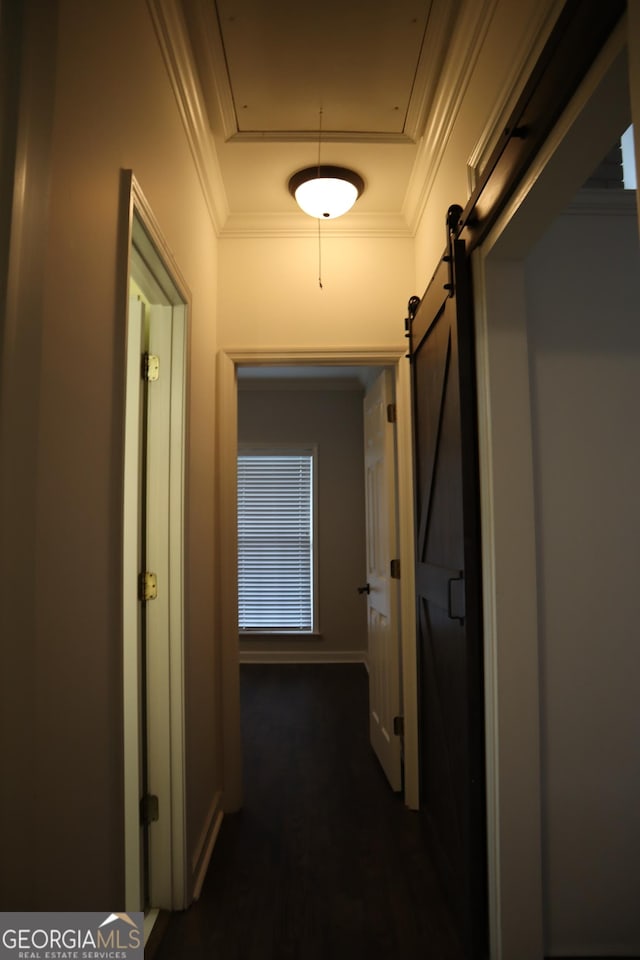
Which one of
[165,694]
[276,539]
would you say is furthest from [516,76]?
[276,539]

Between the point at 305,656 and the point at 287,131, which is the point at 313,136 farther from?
the point at 305,656

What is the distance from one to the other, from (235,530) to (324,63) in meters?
1.95

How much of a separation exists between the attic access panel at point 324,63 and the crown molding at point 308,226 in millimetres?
578

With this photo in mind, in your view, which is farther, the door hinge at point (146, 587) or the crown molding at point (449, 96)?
the door hinge at point (146, 587)

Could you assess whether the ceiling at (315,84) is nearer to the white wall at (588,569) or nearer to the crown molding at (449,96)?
the crown molding at (449,96)

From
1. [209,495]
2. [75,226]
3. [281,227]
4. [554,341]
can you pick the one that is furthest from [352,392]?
[75,226]

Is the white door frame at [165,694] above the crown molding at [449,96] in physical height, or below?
below

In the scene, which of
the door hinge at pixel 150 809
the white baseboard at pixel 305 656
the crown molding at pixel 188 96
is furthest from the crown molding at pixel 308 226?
the white baseboard at pixel 305 656

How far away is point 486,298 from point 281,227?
5.33ft

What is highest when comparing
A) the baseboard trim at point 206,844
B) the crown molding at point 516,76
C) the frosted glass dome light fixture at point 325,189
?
the frosted glass dome light fixture at point 325,189

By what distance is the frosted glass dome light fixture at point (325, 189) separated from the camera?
2.64 m

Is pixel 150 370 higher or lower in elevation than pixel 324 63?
lower

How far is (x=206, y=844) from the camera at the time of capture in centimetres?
243

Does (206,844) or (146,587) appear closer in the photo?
(146,587)
